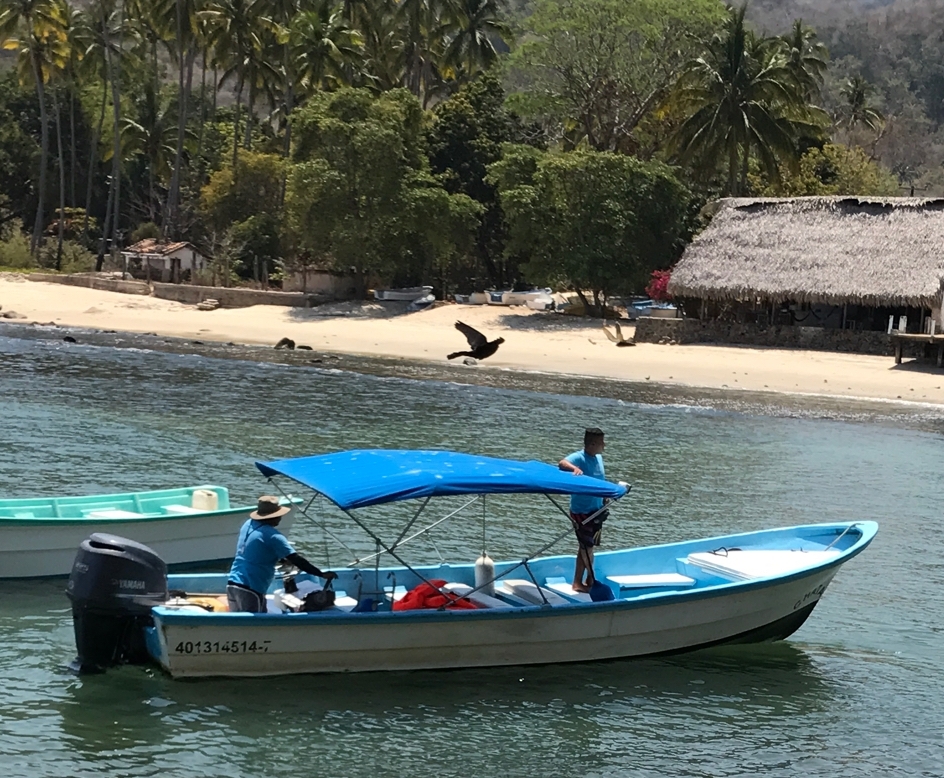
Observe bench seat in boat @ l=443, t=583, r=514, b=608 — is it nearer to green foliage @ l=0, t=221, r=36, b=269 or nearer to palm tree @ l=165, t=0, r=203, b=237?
palm tree @ l=165, t=0, r=203, b=237

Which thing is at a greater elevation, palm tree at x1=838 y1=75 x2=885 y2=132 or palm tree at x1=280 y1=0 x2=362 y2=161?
palm tree at x1=838 y1=75 x2=885 y2=132

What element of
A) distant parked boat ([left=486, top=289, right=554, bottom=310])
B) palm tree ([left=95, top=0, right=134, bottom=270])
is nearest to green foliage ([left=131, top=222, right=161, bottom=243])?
palm tree ([left=95, top=0, right=134, bottom=270])

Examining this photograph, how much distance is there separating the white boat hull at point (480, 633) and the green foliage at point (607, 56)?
1596 inches

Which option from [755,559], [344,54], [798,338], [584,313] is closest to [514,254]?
[584,313]

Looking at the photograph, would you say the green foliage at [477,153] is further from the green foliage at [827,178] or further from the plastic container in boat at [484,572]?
the plastic container in boat at [484,572]

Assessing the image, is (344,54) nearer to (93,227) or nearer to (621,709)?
(93,227)

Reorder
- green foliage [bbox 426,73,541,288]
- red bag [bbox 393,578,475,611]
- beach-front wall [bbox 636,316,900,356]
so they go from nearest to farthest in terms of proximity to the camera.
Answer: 1. red bag [bbox 393,578,475,611]
2. beach-front wall [bbox 636,316,900,356]
3. green foliage [bbox 426,73,541,288]

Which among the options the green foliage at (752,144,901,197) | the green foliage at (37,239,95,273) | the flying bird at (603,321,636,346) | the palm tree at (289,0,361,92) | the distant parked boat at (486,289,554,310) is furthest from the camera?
the green foliage at (37,239,95,273)

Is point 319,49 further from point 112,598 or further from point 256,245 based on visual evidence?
point 112,598

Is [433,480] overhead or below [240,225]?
below

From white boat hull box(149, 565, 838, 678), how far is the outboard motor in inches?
10.1

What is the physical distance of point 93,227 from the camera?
65.1 metres

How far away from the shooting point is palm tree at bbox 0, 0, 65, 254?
5612cm

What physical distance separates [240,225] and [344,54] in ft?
28.9
